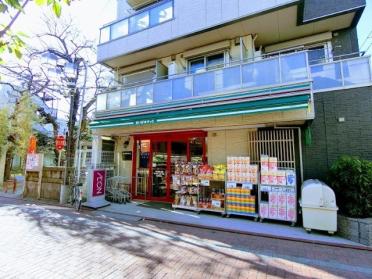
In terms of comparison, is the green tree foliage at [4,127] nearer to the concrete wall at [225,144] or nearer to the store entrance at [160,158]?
the store entrance at [160,158]

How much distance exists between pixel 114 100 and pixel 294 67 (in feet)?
27.4

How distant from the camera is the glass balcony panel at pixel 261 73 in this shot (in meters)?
8.17

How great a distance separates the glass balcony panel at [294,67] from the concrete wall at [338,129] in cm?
152

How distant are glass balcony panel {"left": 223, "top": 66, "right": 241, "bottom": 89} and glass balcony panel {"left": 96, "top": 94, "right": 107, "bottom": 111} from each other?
6.44 m

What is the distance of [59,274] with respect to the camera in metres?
4.16

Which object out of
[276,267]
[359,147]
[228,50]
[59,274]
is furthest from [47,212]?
[359,147]

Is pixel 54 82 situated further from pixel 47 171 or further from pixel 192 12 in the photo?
pixel 192 12

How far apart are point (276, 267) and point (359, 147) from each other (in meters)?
5.76

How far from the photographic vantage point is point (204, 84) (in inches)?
373

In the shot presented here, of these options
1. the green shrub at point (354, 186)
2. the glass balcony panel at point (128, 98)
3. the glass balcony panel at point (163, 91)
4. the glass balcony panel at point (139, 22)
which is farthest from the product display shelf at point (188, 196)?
the glass balcony panel at point (139, 22)

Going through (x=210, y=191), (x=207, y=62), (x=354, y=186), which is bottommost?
(x=210, y=191)

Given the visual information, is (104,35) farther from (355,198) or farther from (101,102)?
(355,198)

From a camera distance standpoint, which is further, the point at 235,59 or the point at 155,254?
the point at 235,59

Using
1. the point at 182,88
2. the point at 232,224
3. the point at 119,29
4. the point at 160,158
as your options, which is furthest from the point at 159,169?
the point at 119,29
